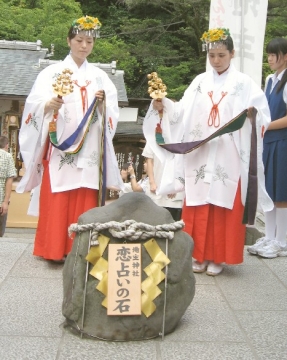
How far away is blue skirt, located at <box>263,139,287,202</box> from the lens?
15.7ft

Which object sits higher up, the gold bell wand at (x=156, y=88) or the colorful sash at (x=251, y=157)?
the gold bell wand at (x=156, y=88)

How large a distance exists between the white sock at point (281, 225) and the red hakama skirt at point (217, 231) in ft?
2.62

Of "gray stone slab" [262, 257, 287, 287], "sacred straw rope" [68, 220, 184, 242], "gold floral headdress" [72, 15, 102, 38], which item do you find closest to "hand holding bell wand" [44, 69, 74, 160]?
"gold floral headdress" [72, 15, 102, 38]

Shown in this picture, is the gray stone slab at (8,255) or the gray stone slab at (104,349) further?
the gray stone slab at (8,255)

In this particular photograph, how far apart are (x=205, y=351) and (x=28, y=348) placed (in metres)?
0.87

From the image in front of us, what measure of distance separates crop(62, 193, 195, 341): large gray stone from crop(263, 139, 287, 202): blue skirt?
193cm

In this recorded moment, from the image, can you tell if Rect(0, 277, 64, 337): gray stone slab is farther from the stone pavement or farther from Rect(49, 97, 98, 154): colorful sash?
Rect(49, 97, 98, 154): colorful sash

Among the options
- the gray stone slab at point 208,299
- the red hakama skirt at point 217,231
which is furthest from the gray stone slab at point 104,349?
the red hakama skirt at point 217,231

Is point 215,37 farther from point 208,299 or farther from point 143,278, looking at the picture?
point 143,278

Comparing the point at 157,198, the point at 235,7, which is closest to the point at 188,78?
the point at 235,7

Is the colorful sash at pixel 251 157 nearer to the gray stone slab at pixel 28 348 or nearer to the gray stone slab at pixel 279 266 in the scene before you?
the gray stone slab at pixel 279 266

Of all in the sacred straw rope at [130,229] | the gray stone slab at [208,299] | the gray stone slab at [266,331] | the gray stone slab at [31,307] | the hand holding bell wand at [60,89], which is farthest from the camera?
the hand holding bell wand at [60,89]

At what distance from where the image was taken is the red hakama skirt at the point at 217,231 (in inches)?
163

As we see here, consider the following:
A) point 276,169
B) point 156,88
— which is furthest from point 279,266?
point 156,88
